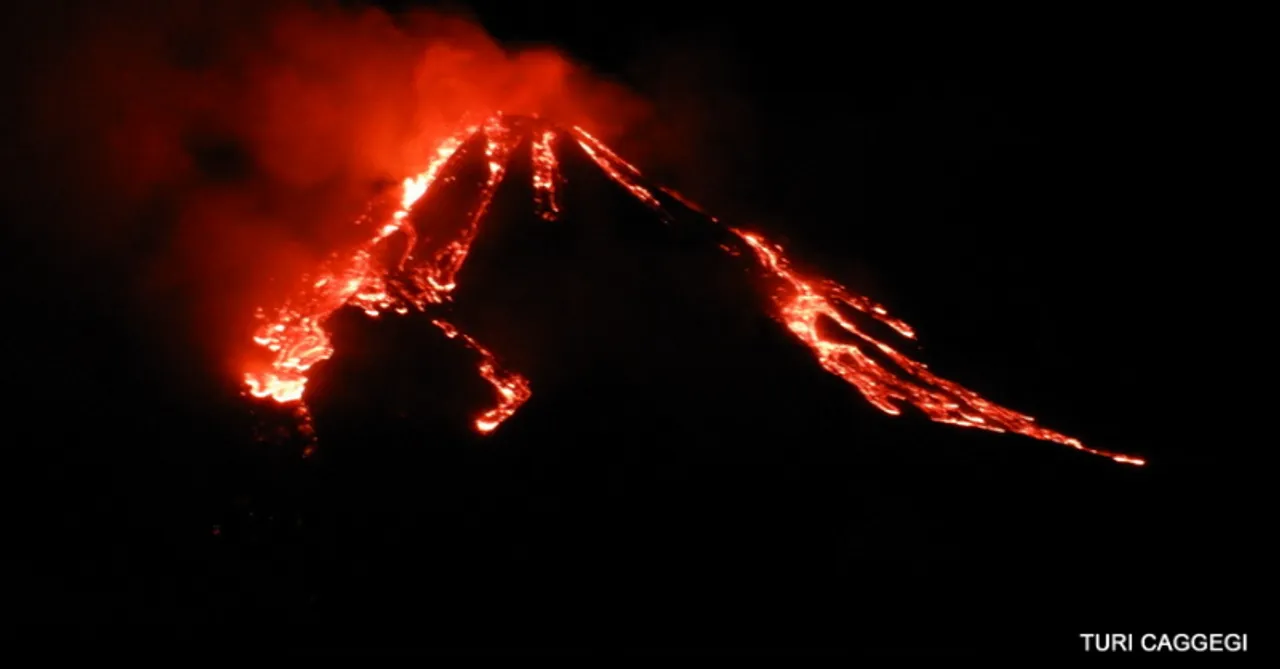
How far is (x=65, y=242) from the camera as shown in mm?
7078

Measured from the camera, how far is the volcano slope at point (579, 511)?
15.5ft

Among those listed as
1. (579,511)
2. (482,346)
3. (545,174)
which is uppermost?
(545,174)

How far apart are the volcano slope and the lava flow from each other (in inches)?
5.4

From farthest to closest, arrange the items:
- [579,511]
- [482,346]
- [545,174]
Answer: [545,174], [482,346], [579,511]

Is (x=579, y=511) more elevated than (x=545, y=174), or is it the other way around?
(x=545, y=174)

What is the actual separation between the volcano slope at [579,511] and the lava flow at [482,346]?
5.4 inches

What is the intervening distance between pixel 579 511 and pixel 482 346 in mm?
1830

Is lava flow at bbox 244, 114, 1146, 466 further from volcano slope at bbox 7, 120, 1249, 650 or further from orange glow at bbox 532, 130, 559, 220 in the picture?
volcano slope at bbox 7, 120, 1249, 650

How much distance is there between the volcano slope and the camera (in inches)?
186

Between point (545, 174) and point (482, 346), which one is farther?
point (545, 174)

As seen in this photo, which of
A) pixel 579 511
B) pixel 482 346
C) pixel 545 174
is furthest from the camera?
pixel 545 174

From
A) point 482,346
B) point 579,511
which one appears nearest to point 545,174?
point 482,346

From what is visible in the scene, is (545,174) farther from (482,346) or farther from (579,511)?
(579,511)

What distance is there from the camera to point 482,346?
22.3ft
